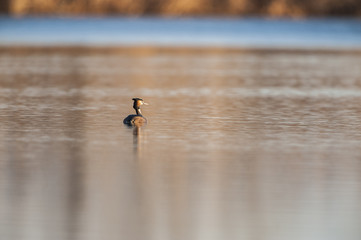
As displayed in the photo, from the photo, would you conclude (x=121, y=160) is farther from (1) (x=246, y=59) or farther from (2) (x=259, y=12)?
(2) (x=259, y=12)

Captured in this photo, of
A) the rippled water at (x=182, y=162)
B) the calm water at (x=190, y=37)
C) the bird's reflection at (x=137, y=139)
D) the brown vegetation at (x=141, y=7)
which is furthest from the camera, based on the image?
the brown vegetation at (x=141, y=7)

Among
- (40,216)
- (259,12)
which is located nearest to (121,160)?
(40,216)

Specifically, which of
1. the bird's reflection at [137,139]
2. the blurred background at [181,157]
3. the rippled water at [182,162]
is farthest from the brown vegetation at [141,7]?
the bird's reflection at [137,139]

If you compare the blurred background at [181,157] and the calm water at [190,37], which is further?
the calm water at [190,37]

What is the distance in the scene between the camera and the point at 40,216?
11.0 m

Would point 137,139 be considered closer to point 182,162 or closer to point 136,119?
point 136,119

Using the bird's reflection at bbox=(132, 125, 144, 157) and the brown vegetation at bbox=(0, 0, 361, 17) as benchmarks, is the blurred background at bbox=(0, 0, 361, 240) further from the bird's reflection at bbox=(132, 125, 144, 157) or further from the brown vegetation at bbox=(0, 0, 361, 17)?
the brown vegetation at bbox=(0, 0, 361, 17)

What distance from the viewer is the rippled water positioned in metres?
10.7

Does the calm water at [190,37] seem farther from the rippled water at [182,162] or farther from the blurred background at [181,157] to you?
the rippled water at [182,162]

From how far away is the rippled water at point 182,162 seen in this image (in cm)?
1073

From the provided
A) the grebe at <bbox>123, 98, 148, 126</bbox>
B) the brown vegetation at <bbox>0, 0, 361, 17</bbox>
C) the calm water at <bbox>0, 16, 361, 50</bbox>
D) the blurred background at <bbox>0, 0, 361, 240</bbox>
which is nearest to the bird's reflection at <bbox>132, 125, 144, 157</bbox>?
the blurred background at <bbox>0, 0, 361, 240</bbox>

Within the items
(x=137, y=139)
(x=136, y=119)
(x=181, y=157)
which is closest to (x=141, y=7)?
(x=136, y=119)

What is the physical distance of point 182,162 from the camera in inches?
574

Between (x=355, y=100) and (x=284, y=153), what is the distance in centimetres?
969
